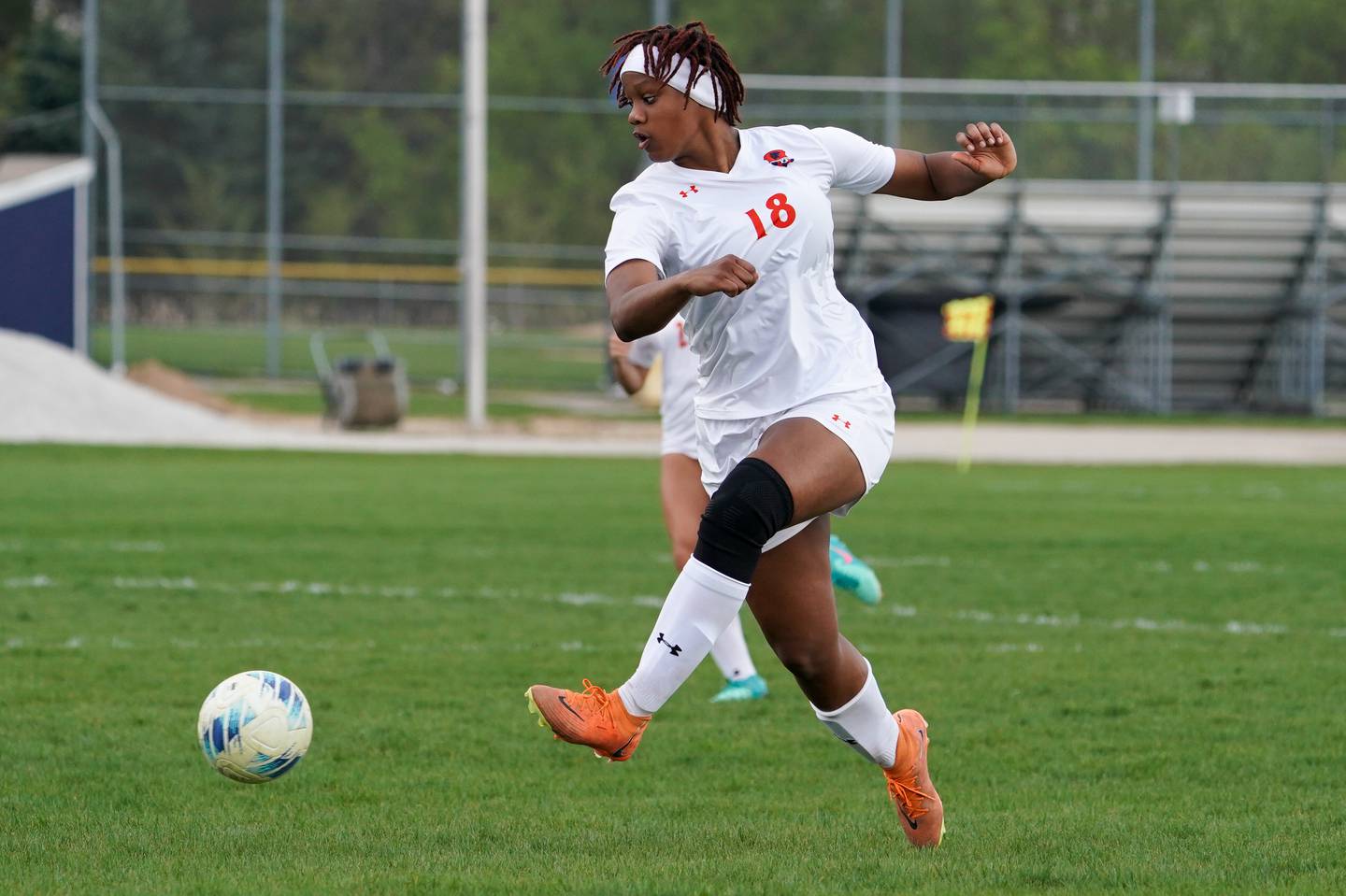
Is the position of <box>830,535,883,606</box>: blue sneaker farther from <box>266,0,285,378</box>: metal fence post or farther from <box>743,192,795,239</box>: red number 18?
<box>266,0,285,378</box>: metal fence post

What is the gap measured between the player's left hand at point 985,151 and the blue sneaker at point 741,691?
2958mm

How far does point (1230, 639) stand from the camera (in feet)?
29.8

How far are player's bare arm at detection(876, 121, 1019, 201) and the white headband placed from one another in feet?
2.41

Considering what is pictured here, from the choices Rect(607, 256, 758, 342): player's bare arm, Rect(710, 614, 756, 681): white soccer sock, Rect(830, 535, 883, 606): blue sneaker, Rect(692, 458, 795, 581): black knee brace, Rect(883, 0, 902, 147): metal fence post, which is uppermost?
Rect(883, 0, 902, 147): metal fence post

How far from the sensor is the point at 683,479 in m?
8.02

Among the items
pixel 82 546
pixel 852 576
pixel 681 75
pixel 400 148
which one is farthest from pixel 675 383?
pixel 400 148

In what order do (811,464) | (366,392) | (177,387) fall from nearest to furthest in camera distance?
(811,464) < (366,392) < (177,387)

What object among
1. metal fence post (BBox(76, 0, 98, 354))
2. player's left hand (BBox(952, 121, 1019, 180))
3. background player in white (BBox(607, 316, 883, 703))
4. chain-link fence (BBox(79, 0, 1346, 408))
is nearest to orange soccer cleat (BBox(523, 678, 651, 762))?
player's left hand (BBox(952, 121, 1019, 180))

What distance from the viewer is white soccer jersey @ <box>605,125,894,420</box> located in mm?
4949

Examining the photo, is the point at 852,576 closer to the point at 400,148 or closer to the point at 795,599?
the point at 795,599

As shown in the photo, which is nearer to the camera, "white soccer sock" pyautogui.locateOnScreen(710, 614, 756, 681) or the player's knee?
the player's knee

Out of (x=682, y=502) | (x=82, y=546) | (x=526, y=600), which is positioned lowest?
(x=82, y=546)

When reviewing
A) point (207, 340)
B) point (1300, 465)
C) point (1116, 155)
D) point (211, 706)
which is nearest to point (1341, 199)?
point (1116, 155)

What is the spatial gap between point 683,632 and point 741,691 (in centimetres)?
295
